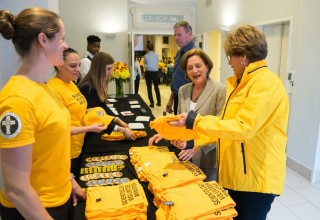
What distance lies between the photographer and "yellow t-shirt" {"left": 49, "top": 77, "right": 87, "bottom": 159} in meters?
1.72

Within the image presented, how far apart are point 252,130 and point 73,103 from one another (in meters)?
1.17

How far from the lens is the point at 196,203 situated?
1.07m

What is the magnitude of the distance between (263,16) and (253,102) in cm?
376

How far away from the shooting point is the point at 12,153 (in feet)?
2.66

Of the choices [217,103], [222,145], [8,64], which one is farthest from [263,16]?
[8,64]

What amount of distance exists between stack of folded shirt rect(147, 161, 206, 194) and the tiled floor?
156cm

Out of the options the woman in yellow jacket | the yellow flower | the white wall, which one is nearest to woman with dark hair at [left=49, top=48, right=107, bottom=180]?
the woman in yellow jacket

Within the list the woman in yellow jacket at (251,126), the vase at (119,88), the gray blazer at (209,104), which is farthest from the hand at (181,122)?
the vase at (119,88)

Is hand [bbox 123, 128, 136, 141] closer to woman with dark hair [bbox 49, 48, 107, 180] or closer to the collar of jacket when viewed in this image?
woman with dark hair [bbox 49, 48, 107, 180]

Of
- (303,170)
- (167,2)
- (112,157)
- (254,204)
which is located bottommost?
(303,170)

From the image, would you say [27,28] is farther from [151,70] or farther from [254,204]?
[151,70]

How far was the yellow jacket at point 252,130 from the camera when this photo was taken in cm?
121

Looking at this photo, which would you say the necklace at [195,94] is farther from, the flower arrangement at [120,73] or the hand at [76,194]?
the flower arrangement at [120,73]

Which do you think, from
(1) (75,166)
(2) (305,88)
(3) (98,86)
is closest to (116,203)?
(1) (75,166)
